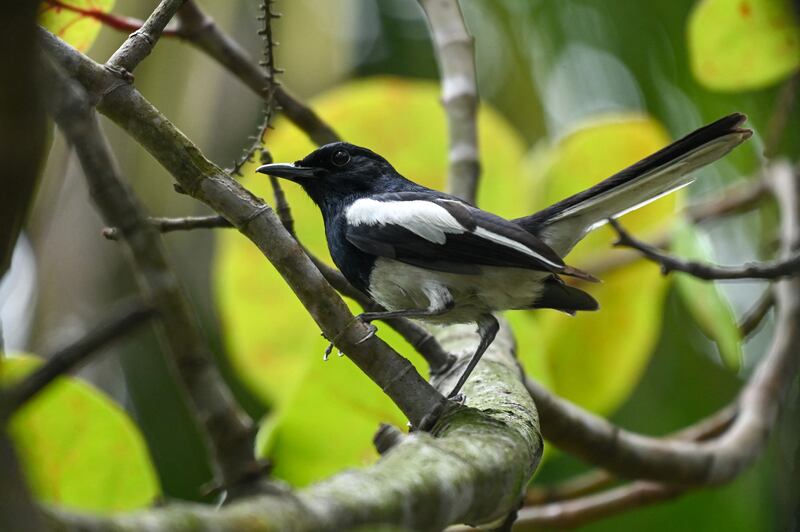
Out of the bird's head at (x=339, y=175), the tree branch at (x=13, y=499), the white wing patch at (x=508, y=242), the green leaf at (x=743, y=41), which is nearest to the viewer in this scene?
the tree branch at (x=13, y=499)

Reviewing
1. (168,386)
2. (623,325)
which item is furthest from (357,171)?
(168,386)

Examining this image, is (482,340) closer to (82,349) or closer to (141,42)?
(141,42)

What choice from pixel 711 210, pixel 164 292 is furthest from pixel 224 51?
pixel 711 210

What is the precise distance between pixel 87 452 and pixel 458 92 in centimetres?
184

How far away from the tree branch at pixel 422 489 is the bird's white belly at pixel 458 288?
0.51 m

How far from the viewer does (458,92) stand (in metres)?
3.34

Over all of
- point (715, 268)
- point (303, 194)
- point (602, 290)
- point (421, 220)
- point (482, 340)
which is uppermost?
point (303, 194)

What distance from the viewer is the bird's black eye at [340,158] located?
304cm

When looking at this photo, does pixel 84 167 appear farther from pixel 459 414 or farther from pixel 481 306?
pixel 481 306

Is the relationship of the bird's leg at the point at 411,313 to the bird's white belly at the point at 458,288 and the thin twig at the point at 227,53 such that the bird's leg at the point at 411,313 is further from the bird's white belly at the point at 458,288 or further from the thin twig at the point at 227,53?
the thin twig at the point at 227,53

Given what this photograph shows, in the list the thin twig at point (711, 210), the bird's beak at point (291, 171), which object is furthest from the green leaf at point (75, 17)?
the thin twig at point (711, 210)

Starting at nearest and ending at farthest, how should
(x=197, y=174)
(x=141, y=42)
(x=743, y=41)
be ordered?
(x=197, y=174), (x=141, y=42), (x=743, y=41)

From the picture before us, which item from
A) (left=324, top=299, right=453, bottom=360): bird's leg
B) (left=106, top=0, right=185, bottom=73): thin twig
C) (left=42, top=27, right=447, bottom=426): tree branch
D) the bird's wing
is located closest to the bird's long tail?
the bird's wing

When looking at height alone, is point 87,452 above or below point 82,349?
below
